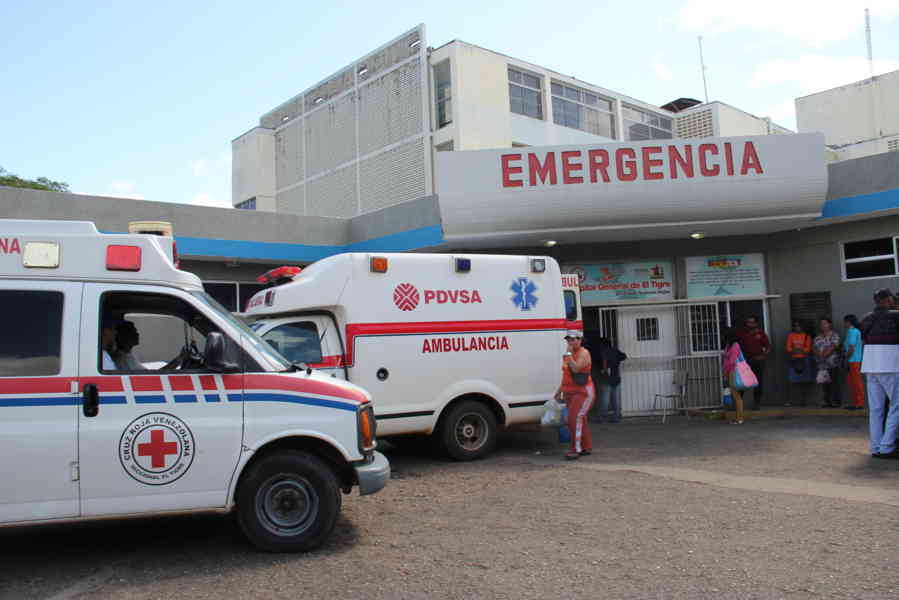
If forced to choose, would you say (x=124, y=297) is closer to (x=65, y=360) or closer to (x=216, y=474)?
(x=65, y=360)

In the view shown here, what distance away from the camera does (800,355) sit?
43.6 feet

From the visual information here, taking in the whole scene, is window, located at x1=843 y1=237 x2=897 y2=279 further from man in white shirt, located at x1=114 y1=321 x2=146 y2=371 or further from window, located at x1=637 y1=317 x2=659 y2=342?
man in white shirt, located at x1=114 y1=321 x2=146 y2=371

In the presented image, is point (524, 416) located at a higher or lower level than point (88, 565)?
higher

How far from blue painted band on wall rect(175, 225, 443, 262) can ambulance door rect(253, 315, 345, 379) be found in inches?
196

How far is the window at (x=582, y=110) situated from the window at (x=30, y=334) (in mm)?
36583

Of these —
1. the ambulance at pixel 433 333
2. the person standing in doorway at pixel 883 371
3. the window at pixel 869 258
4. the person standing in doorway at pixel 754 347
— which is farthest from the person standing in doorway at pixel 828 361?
the ambulance at pixel 433 333

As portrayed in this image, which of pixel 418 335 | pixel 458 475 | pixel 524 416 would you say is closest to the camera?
pixel 458 475

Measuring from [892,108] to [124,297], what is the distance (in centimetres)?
4580

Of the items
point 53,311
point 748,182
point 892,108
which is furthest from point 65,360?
point 892,108

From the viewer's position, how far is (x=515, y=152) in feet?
41.7

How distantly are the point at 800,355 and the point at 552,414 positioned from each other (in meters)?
6.57

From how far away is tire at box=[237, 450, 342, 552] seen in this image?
5.27 meters

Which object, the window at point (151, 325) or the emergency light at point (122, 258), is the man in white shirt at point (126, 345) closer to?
the window at point (151, 325)

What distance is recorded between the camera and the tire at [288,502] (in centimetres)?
527
